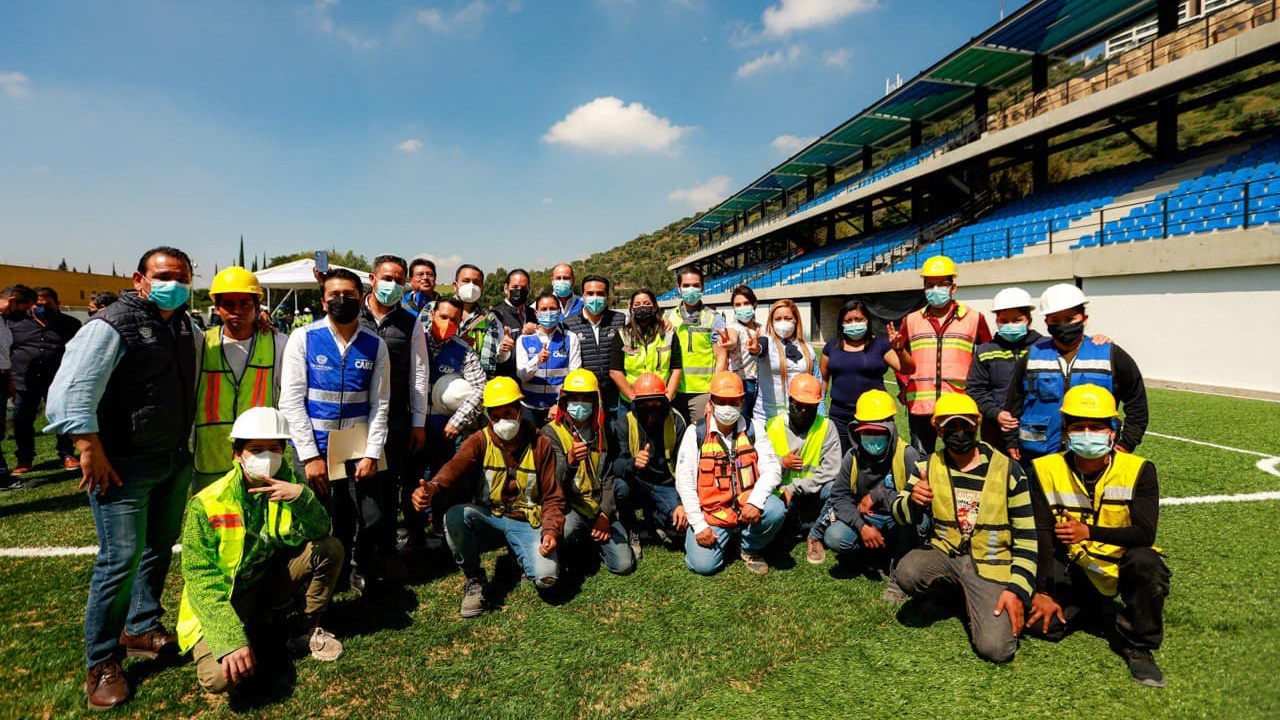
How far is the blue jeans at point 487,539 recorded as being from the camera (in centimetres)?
374

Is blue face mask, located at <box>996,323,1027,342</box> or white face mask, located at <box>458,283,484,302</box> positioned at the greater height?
white face mask, located at <box>458,283,484,302</box>

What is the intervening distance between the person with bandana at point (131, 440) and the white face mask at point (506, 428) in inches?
64.0

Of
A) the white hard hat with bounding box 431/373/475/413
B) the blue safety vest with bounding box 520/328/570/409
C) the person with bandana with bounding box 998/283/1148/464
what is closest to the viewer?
the person with bandana with bounding box 998/283/1148/464

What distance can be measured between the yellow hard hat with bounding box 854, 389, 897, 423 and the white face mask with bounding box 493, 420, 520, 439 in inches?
92.6

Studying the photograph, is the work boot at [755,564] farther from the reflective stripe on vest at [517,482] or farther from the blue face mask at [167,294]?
the blue face mask at [167,294]

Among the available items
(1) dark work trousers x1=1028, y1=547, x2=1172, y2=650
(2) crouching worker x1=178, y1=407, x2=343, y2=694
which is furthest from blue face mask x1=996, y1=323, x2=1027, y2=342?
(2) crouching worker x1=178, y1=407, x2=343, y2=694

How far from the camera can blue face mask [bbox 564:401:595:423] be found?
14.0 ft

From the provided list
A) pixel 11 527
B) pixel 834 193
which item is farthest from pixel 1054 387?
pixel 834 193

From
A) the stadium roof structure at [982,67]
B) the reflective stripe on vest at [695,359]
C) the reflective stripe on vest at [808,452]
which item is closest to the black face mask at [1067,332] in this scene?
the reflective stripe on vest at [808,452]

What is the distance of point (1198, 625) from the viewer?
10.3 ft

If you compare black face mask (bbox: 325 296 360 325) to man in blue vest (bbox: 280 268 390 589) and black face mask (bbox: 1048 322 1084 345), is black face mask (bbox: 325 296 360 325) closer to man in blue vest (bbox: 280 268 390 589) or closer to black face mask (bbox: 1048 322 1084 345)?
man in blue vest (bbox: 280 268 390 589)

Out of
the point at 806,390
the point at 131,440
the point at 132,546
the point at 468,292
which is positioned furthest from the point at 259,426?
the point at 806,390

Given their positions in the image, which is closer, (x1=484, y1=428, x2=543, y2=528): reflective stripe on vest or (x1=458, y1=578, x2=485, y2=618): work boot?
(x1=458, y1=578, x2=485, y2=618): work boot

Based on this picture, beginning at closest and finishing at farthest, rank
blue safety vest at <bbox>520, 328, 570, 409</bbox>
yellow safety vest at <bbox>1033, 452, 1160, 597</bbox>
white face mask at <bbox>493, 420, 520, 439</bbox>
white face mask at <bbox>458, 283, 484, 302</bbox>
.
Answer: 1. yellow safety vest at <bbox>1033, 452, 1160, 597</bbox>
2. white face mask at <bbox>493, 420, 520, 439</bbox>
3. blue safety vest at <bbox>520, 328, 570, 409</bbox>
4. white face mask at <bbox>458, 283, 484, 302</bbox>
